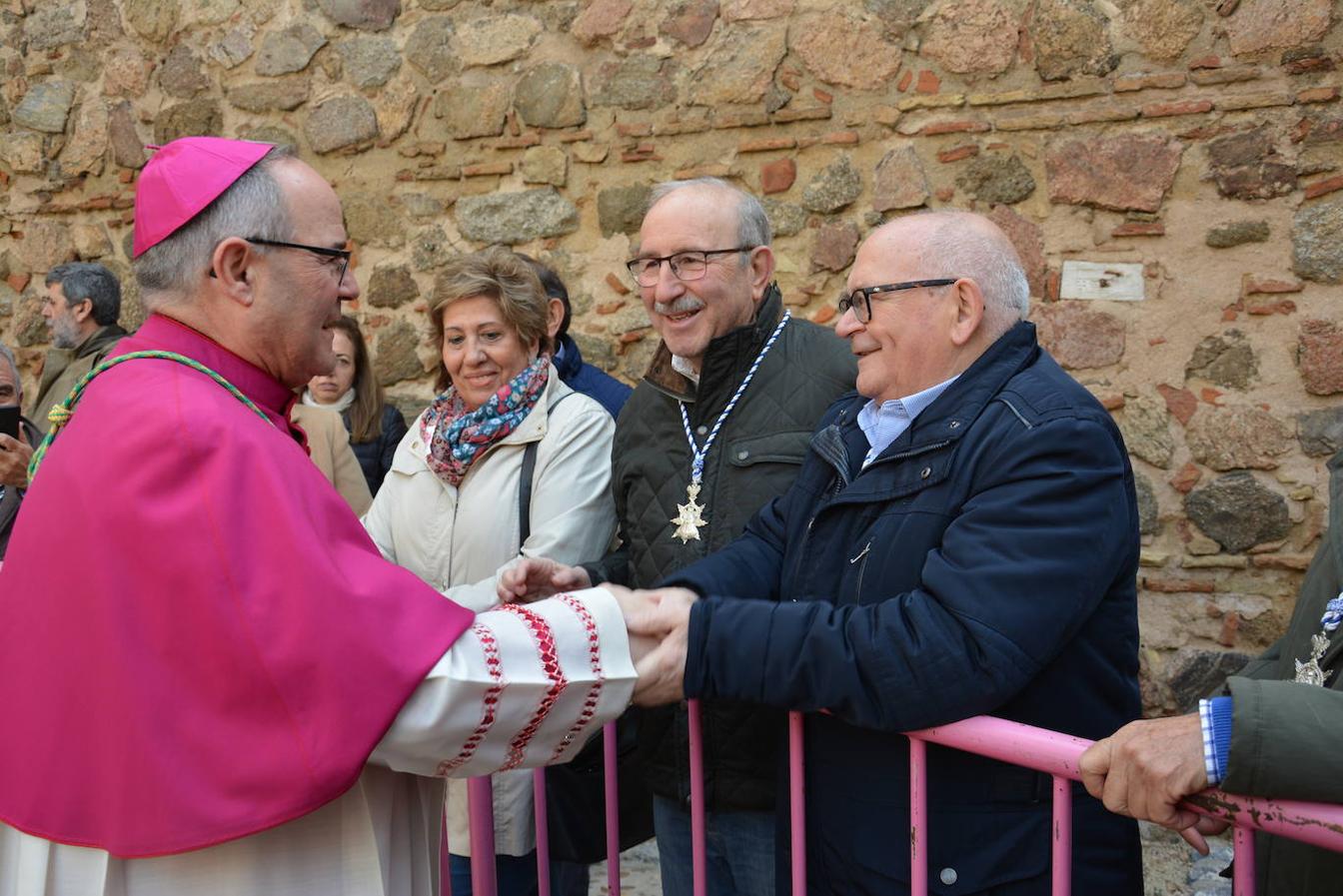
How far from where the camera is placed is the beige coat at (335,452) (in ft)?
13.7

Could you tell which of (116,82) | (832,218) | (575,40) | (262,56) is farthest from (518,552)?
(116,82)

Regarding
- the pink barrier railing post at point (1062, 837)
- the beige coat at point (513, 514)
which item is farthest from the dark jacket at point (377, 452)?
the pink barrier railing post at point (1062, 837)

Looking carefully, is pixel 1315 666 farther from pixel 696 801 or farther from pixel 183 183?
pixel 183 183

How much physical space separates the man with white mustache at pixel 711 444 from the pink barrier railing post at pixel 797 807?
0.40 metres

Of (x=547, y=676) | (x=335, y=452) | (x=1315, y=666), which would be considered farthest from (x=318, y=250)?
(x=335, y=452)

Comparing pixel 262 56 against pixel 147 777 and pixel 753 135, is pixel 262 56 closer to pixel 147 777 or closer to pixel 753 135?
pixel 753 135

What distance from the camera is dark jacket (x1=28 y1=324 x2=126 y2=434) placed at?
17.5 ft

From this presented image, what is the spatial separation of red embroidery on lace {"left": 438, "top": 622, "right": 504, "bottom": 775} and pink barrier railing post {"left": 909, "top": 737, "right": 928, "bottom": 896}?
2.07ft

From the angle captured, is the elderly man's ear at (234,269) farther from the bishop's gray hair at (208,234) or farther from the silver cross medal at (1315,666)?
the silver cross medal at (1315,666)

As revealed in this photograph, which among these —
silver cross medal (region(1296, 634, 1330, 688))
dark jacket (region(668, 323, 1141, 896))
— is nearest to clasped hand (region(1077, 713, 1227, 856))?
dark jacket (region(668, 323, 1141, 896))

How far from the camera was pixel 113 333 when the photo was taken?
5.47 meters

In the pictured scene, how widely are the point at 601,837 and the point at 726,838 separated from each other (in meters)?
0.34

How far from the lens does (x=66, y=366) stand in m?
5.56

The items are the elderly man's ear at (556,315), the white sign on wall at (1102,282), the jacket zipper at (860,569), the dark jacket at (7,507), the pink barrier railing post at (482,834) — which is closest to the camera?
the jacket zipper at (860,569)
